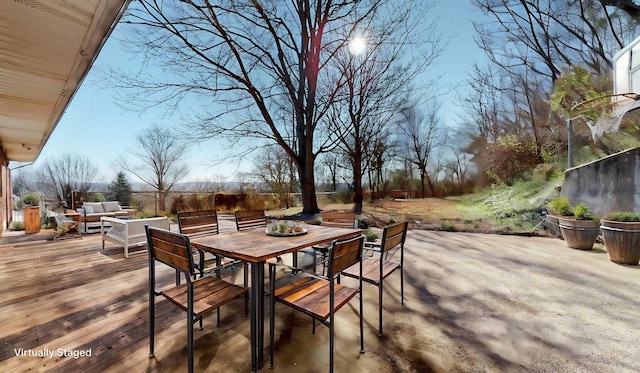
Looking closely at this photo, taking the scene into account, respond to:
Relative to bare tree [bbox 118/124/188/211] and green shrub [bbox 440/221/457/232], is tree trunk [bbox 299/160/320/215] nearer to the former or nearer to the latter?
green shrub [bbox 440/221/457/232]

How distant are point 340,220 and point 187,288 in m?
2.01

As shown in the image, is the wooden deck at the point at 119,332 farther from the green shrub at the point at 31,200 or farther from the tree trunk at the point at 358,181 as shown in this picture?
the green shrub at the point at 31,200

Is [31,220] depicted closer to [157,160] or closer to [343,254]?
[157,160]

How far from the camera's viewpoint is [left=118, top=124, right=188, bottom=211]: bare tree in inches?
572

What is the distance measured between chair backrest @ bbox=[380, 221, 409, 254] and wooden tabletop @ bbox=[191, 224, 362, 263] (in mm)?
456

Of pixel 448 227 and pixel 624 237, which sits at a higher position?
pixel 624 237

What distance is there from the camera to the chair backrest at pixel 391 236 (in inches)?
79.0

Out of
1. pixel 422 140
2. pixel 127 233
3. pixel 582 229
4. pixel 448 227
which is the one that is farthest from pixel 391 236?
pixel 422 140

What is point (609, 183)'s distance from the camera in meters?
5.06

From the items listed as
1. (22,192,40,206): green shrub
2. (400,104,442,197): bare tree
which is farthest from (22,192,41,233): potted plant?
(400,104,442,197): bare tree

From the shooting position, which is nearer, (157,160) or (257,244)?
(257,244)

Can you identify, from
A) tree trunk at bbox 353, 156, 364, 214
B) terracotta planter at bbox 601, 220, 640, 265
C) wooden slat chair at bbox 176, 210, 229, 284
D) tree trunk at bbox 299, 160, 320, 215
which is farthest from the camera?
tree trunk at bbox 353, 156, 364, 214

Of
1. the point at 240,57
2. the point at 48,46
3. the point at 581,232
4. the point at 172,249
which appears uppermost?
the point at 240,57

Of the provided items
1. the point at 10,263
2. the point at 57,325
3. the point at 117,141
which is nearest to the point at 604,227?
the point at 57,325
